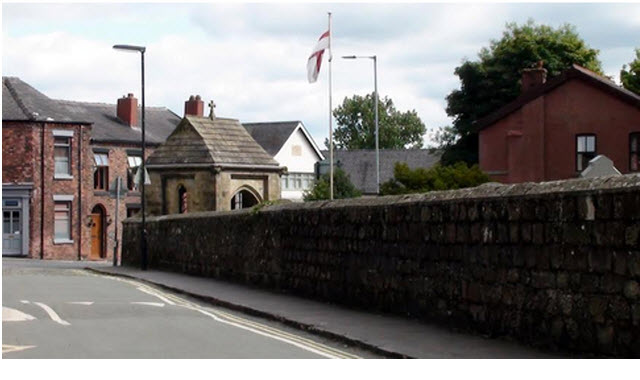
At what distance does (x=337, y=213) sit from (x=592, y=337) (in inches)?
315

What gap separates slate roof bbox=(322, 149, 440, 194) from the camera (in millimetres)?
103088

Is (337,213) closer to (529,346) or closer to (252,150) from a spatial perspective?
(529,346)

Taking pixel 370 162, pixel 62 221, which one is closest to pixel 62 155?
pixel 62 221

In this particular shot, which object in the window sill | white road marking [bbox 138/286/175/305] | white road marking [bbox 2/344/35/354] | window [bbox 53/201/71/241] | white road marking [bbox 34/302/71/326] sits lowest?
white road marking [bbox 138/286/175/305]

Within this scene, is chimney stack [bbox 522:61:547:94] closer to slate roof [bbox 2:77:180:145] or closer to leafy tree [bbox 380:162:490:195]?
leafy tree [bbox 380:162:490:195]

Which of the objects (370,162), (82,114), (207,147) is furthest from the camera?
(370,162)

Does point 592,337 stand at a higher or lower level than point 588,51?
lower

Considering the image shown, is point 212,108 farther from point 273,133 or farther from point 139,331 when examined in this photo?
point 273,133

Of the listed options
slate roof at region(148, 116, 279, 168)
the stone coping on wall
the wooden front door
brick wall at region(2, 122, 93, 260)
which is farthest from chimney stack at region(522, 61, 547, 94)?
the stone coping on wall

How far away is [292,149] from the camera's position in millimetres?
89375

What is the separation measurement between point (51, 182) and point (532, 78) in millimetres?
27024

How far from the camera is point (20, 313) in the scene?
17.2 meters

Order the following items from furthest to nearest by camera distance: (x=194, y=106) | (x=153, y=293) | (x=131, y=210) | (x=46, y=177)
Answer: (x=194, y=106) → (x=131, y=210) → (x=46, y=177) → (x=153, y=293)

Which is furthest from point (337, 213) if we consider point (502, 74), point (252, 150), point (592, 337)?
point (502, 74)
